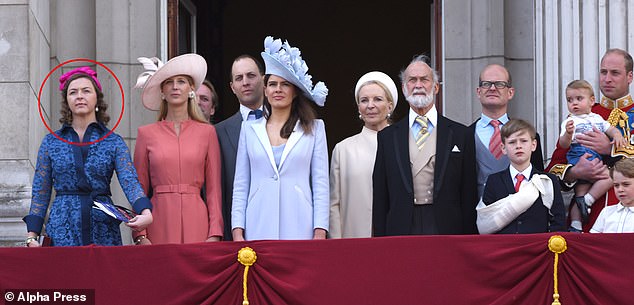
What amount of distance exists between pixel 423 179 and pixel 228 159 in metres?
1.35

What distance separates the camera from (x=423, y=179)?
8.30m

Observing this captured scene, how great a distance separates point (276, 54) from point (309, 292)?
1.61 meters

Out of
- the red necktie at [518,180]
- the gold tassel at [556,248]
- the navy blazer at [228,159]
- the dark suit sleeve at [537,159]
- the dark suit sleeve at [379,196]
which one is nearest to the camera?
the gold tassel at [556,248]

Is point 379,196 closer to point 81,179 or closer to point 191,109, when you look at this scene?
point 191,109

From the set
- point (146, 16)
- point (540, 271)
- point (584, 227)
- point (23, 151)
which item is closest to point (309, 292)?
point (540, 271)

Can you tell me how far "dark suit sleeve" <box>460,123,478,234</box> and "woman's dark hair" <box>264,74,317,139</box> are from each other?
3.28 feet

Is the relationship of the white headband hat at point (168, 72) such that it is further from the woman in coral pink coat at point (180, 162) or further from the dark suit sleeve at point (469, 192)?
the dark suit sleeve at point (469, 192)

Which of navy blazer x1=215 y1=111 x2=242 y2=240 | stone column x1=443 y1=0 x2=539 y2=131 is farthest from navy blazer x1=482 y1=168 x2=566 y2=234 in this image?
stone column x1=443 y1=0 x2=539 y2=131

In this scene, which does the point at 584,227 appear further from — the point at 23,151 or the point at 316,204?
the point at 23,151

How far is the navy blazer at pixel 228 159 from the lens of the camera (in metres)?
8.70

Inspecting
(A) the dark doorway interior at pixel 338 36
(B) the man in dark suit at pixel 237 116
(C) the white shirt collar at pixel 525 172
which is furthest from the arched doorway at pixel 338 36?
(C) the white shirt collar at pixel 525 172

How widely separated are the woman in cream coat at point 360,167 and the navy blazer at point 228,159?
66cm

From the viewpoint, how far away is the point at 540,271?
748 centimetres

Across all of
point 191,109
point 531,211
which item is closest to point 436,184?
point 531,211
